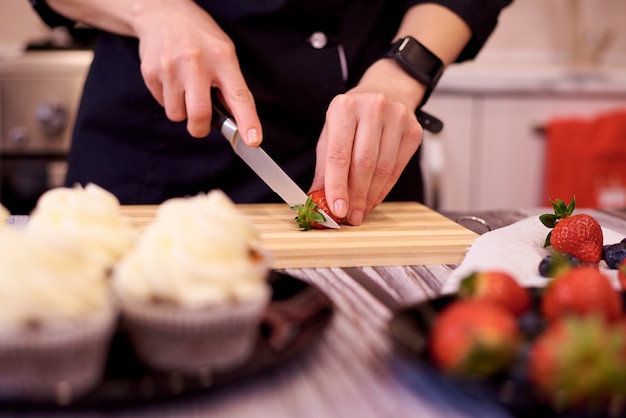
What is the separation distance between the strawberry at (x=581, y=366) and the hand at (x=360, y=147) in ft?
2.10

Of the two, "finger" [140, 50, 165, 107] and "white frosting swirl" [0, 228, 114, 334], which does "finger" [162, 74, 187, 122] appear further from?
"white frosting swirl" [0, 228, 114, 334]

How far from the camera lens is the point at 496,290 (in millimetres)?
599

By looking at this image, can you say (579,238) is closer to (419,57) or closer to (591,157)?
(419,57)

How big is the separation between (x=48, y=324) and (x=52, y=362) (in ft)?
0.10

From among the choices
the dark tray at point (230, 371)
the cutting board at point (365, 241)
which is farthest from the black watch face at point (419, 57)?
the dark tray at point (230, 371)

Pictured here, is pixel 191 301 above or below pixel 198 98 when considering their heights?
above

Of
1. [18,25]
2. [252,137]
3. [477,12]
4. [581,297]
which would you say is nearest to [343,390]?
[581,297]

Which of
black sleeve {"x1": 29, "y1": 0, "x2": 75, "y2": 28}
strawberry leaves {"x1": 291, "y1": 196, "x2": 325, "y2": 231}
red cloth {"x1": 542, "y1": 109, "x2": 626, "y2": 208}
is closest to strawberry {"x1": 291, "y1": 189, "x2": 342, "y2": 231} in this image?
strawberry leaves {"x1": 291, "y1": 196, "x2": 325, "y2": 231}

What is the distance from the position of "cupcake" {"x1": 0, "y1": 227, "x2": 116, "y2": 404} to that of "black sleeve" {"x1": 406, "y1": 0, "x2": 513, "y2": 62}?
1025 mm

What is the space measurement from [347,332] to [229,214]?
158 millimetres

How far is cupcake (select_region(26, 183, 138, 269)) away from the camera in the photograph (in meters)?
0.67

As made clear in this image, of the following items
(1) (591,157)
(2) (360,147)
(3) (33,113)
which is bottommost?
(3) (33,113)

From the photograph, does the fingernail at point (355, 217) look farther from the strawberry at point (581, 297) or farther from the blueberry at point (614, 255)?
the strawberry at point (581, 297)

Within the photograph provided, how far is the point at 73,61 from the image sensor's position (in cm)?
223
